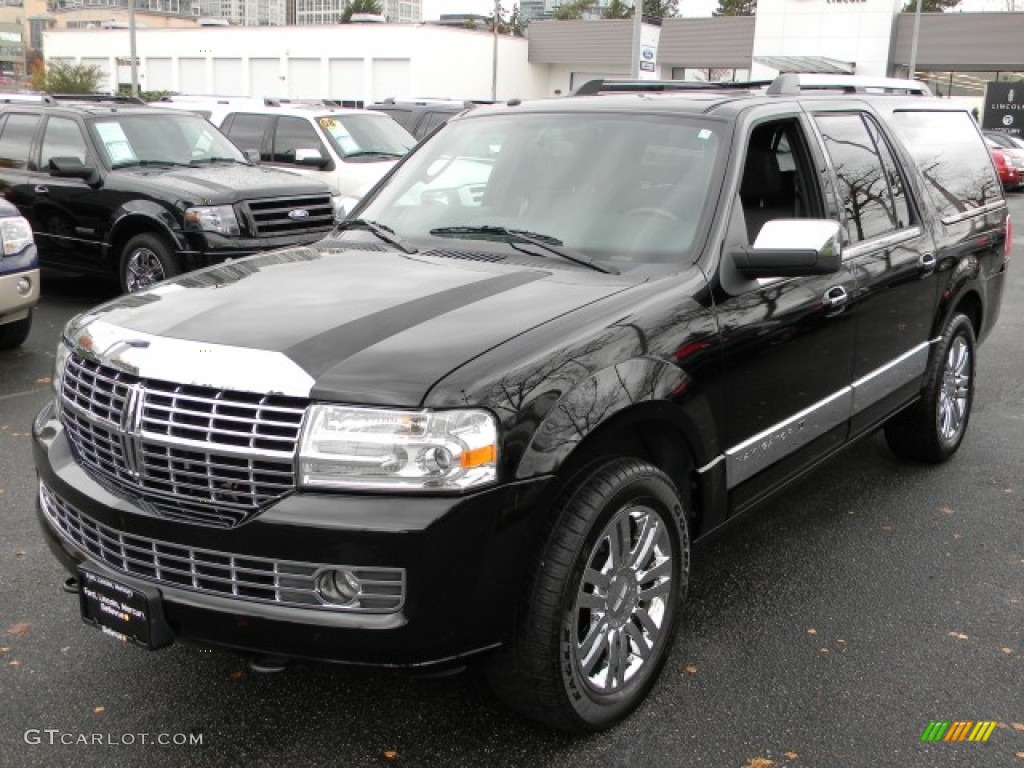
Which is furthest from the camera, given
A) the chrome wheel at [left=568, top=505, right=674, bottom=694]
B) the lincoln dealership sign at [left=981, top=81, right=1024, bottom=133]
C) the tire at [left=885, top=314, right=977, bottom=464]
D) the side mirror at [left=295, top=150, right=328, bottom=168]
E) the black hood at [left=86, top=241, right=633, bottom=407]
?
the lincoln dealership sign at [left=981, top=81, right=1024, bottom=133]

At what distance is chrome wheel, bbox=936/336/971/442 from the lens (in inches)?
218

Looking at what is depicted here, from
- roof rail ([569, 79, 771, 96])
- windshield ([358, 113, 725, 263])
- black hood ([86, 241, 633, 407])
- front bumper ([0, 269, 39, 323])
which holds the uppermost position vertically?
roof rail ([569, 79, 771, 96])

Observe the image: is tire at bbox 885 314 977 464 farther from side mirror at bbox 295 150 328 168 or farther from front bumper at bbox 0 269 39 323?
side mirror at bbox 295 150 328 168

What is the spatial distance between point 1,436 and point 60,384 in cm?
310

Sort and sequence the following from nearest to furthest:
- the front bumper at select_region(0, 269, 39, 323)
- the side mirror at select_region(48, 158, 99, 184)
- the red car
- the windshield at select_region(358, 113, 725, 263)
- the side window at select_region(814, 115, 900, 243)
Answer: the windshield at select_region(358, 113, 725, 263)
the side window at select_region(814, 115, 900, 243)
the front bumper at select_region(0, 269, 39, 323)
the side mirror at select_region(48, 158, 99, 184)
the red car

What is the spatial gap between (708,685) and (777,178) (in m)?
1.95

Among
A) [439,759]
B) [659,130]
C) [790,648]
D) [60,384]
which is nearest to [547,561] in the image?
[439,759]

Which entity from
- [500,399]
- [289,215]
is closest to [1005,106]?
[289,215]

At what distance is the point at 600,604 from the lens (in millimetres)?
3035

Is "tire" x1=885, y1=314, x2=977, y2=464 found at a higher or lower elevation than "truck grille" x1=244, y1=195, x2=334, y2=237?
lower

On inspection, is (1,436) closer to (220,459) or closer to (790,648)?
(220,459)

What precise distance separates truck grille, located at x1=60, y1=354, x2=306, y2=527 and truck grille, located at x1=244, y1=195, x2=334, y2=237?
263 inches

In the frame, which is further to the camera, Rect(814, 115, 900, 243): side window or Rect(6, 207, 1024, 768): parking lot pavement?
Rect(814, 115, 900, 243): side window

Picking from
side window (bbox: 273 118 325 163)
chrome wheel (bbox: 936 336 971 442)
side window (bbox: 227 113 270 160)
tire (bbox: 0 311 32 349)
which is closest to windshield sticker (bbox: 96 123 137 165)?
tire (bbox: 0 311 32 349)
